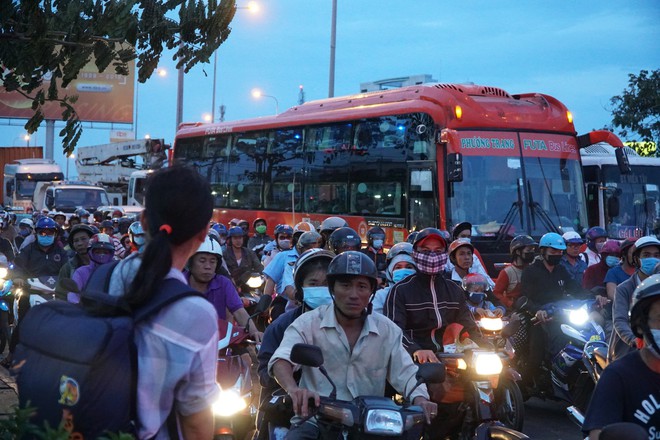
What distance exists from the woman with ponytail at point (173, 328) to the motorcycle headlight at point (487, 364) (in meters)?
3.88

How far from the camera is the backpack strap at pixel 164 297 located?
2607 millimetres

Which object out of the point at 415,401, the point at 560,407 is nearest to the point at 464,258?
the point at 560,407

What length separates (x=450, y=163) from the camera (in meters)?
14.5

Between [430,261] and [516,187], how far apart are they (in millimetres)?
8853

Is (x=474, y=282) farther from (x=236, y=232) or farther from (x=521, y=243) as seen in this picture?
(x=236, y=232)

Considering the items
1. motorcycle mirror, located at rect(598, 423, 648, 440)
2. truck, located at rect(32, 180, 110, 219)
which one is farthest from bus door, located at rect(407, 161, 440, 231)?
truck, located at rect(32, 180, 110, 219)

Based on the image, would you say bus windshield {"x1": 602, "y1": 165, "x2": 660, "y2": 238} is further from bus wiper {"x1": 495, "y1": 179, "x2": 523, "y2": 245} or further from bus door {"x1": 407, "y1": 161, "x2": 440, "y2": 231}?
bus door {"x1": 407, "y1": 161, "x2": 440, "y2": 231}

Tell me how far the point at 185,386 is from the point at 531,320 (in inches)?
276

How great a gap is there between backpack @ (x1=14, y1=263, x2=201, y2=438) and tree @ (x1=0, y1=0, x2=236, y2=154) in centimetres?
246

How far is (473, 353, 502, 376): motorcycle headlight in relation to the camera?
642cm

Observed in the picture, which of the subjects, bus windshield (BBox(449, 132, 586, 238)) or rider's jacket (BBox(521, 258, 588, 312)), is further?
bus windshield (BBox(449, 132, 586, 238))

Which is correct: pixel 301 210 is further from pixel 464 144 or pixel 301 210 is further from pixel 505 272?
pixel 505 272

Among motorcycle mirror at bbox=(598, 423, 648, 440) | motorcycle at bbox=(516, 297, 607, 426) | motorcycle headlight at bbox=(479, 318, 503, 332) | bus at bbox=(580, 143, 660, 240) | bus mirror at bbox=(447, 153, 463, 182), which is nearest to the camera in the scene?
motorcycle mirror at bbox=(598, 423, 648, 440)

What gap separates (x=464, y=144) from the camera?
15180 millimetres
